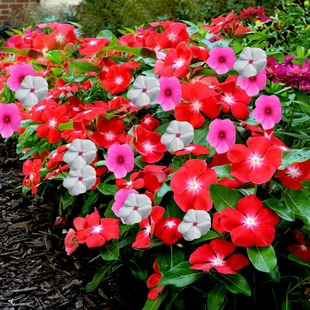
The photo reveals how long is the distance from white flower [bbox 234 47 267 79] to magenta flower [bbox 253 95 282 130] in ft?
0.32

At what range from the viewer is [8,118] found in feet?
4.28

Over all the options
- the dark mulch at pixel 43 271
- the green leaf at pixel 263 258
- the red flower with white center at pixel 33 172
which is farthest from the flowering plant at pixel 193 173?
the dark mulch at pixel 43 271

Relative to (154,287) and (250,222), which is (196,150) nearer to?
(250,222)

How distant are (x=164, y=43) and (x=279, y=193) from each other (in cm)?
77

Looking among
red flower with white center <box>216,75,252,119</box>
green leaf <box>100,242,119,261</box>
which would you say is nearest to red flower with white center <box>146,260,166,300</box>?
green leaf <box>100,242,119,261</box>

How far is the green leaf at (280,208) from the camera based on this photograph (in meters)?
0.99

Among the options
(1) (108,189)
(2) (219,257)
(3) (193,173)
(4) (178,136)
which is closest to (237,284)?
(2) (219,257)

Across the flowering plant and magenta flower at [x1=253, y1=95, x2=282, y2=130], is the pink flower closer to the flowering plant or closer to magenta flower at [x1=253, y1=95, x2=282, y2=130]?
the flowering plant

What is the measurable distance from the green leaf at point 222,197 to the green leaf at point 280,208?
9cm

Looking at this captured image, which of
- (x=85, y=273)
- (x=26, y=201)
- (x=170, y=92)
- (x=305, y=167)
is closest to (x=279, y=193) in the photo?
(x=305, y=167)

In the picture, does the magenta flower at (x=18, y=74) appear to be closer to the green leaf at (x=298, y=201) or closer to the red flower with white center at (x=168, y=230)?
the red flower with white center at (x=168, y=230)

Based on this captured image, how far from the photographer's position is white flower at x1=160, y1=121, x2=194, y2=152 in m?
1.12

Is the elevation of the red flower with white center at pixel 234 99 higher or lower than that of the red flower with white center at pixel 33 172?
higher

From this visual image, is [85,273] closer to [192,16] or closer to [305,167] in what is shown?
[305,167]
